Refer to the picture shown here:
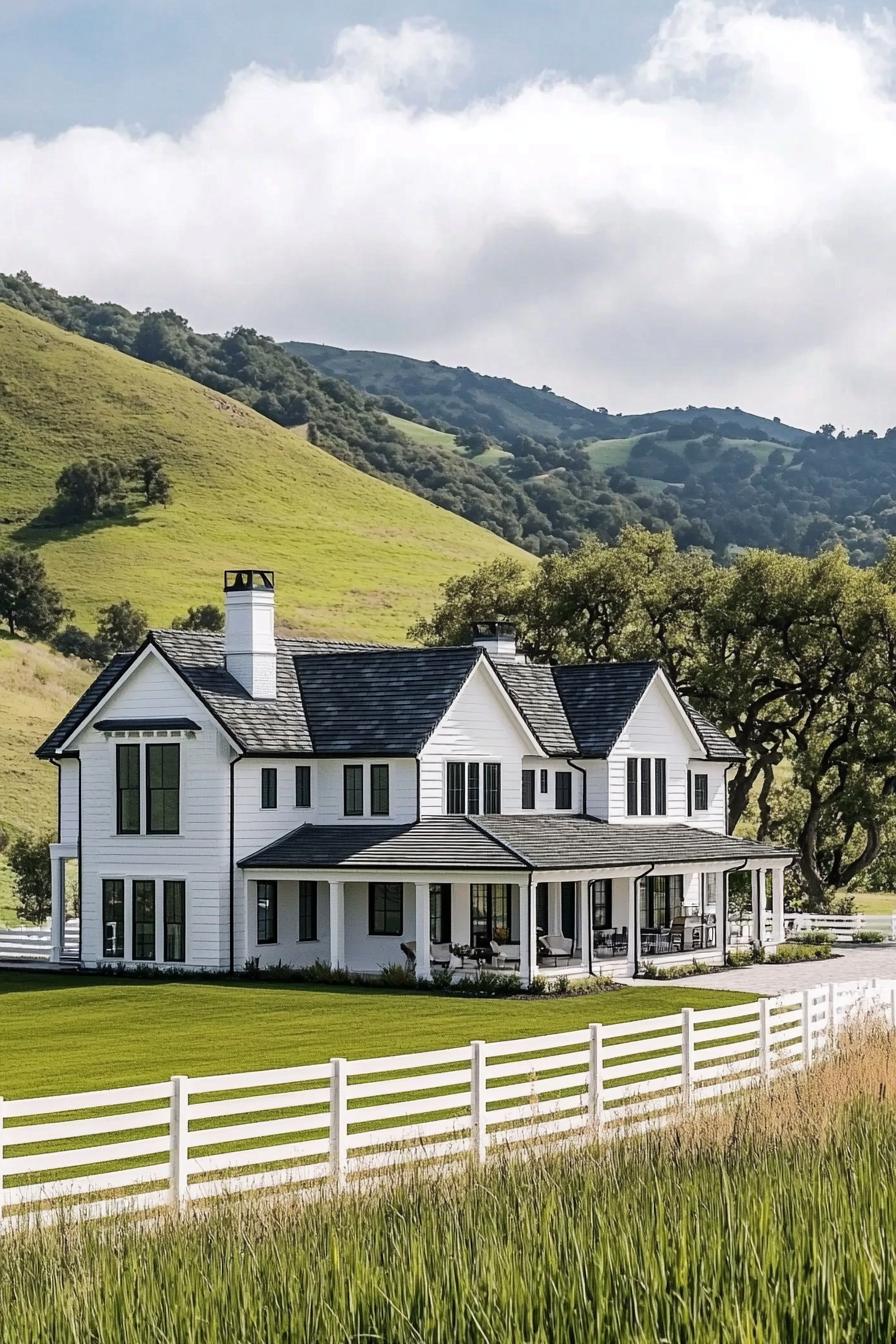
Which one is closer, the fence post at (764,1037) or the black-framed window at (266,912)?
the fence post at (764,1037)

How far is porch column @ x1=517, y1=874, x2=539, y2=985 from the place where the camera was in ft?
141

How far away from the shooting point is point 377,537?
148000 mm

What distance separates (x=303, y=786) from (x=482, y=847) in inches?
248

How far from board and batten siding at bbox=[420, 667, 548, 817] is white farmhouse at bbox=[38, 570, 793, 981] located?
0.18 feet

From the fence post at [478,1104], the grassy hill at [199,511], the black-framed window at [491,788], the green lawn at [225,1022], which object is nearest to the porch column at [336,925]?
the green lawn at [225,1022]

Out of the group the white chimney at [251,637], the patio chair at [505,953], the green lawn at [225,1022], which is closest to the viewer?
the green lawn at [225,1022]

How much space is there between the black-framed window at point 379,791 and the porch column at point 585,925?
5.10m

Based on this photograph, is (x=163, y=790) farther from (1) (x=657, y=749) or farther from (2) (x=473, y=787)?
(1) (x=657, y=749)

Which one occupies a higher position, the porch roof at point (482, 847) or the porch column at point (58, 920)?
the porch roof at point (482, 847)

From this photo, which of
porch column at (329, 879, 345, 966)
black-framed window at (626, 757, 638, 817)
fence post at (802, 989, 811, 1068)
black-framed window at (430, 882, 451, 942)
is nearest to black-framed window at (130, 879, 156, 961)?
porch column at (329, 879, 345, 966)

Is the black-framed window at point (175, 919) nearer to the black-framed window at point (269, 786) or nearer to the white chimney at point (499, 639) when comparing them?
the black-framed window at point (269, 786)

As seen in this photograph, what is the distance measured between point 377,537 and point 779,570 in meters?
83.3

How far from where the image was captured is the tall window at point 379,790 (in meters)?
48.7

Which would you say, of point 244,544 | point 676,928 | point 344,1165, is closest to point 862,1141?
point 344,1165
